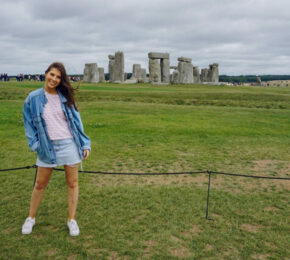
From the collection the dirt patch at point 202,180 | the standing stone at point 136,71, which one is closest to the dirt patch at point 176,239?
the dirt patch at point 202,180

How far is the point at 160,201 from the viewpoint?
491 cm

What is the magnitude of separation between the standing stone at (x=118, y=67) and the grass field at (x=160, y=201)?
84.1 ft

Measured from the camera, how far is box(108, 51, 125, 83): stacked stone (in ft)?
115

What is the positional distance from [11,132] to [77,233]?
7107mm

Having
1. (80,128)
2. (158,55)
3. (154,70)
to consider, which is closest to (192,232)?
(80,128)

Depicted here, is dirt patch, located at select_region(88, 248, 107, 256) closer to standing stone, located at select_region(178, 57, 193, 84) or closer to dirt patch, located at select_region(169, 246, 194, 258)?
dirt patch, located at select_region(169, 246, 194, 258)

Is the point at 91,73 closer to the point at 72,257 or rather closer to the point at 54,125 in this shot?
the point at 54,125

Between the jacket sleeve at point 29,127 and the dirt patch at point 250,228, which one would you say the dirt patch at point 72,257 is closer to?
the jacket sleeve at point 29,127

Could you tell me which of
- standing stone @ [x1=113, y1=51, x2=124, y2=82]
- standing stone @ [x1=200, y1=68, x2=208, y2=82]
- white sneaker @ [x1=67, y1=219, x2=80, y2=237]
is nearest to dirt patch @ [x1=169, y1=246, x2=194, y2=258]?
white sneaker @ [x1=67, y1=219, x2=80, y2=237]

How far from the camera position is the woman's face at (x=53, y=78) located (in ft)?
11.5

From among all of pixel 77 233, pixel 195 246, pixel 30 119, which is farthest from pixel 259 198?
pixel 30 119

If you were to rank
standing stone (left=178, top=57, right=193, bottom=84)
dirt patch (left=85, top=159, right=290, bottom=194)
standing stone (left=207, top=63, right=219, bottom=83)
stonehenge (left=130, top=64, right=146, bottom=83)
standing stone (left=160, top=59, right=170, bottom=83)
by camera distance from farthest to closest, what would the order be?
standing stone (left=207, top=63, right=219, bottom=83) < stonehenge (left=130, top=64, right=146, bottom=83) < standing stone (left=178, top=57, right=193, bottom=84) < standing stone (left=160, top=59, right=170, bottom=83) < dirt patch (left=85, top=159, right=290, bottom=194)

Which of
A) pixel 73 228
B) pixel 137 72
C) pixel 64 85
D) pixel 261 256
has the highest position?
pixel 137 72

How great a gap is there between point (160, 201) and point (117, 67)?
3199cm
